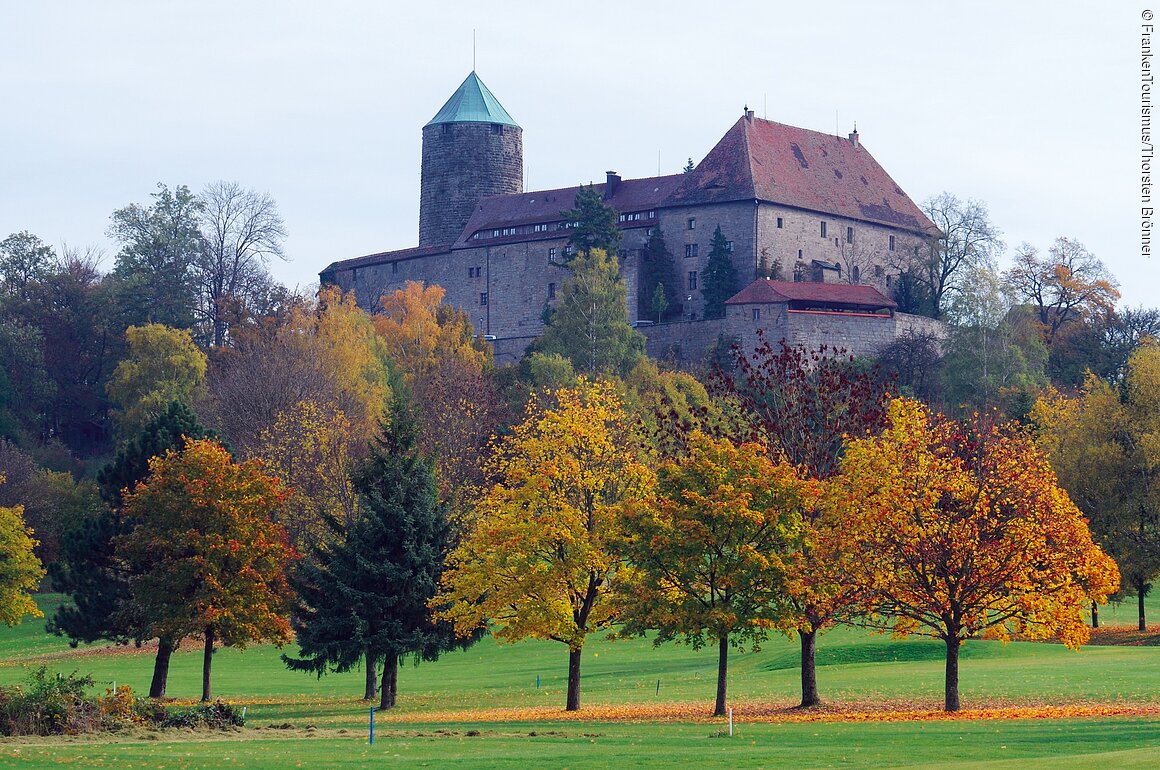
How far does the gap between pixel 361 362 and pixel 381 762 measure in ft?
188

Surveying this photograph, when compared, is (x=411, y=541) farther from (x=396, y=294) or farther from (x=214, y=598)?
(x=396, y=294)

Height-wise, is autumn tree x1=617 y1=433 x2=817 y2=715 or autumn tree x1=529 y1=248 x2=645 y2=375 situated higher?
autumn tree x1=529 y1=248 x2=645 y2=375

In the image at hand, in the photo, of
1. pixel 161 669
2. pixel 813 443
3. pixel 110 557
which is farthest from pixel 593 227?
pixel 813 443

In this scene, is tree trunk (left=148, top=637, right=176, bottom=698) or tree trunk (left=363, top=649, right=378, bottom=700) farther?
tree trunk (left=148, top=637, right=176, bottom=698)

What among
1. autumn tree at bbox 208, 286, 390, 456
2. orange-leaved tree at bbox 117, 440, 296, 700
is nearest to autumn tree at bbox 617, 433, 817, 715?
orange-leaved tree at bbox 117, 440, 296, 700

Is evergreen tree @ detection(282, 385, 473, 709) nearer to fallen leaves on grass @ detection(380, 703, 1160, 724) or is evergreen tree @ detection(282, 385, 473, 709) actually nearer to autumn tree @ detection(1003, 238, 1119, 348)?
fallen leaves on grass @ detection(380, 703, 1160, 724)

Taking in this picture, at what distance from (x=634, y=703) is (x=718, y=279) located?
216ft

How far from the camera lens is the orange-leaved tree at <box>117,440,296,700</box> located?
43000 millimetres

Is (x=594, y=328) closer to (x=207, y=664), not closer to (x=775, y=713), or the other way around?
(x=207, y=664)

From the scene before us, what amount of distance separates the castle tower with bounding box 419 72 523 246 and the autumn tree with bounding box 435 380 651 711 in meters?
89.6

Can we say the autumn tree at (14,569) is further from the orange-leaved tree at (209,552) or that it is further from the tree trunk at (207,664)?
the tree trunk at (207,664)

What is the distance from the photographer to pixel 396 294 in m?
103

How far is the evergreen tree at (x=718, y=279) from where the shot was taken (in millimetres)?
101750

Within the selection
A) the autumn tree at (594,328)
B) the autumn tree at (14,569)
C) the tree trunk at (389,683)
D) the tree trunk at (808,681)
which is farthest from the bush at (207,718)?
the autumn tree at (594,328)
